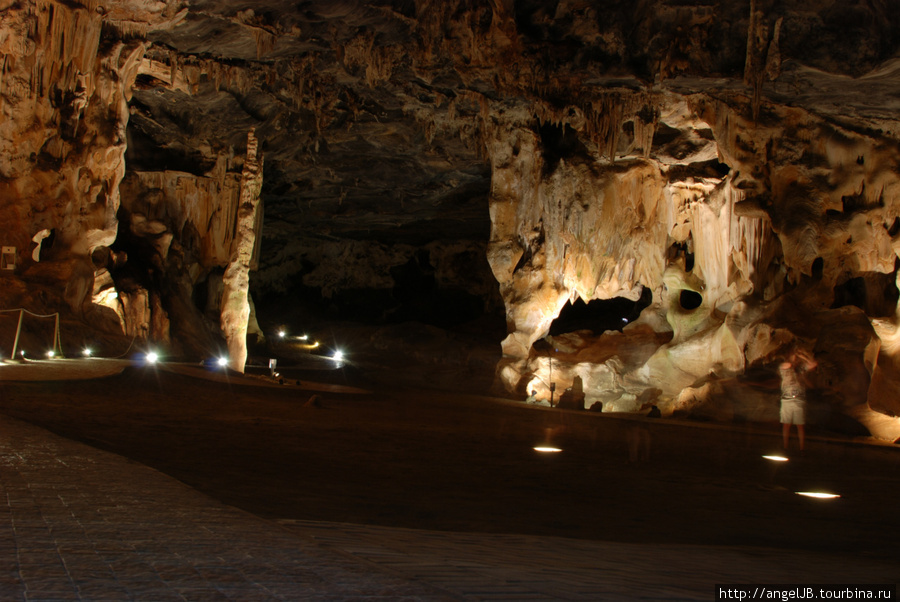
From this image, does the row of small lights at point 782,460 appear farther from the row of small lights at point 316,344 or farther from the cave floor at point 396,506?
the row of small lights at point 316,344

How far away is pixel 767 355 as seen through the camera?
13922 mm

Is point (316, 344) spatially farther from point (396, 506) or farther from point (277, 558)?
point (277, 558)

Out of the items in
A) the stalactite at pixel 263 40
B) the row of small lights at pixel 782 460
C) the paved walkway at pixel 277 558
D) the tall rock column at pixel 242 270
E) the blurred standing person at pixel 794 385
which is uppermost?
the stalactite at pixel 263 40

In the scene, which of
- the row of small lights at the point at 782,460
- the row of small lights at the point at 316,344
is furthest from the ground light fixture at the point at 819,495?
the row of small lights at the point at 316,344

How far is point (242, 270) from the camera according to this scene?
1875cm

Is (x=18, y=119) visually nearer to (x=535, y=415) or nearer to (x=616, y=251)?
(x=535, y=415)

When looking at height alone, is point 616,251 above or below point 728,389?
above

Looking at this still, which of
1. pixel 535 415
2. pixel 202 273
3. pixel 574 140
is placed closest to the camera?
pixel 535 415

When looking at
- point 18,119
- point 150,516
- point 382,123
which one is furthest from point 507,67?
point 150,516

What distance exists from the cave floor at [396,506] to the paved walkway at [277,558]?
0.01 meters

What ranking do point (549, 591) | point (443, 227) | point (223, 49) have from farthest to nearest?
point (443, 227), point (223, 49), point (549, 591)

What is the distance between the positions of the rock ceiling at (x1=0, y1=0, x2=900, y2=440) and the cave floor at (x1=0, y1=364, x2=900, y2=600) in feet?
19.7

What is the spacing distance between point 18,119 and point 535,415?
38.9 ft

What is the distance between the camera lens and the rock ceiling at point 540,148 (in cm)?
1291
